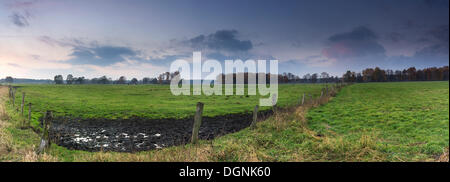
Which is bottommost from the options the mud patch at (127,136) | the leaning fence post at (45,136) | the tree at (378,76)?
the mud patch at (127,136)

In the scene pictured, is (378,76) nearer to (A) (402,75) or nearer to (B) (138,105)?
(A) (402,75)

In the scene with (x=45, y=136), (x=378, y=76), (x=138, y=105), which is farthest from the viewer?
(x=378, y=76)

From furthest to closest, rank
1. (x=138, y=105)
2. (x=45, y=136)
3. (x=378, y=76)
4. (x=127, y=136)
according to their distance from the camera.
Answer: (x=378, y=76), (x=138, y=105), (x=127, y=136), (x=45, y=136)

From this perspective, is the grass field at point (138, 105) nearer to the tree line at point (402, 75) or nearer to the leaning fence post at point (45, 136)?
the leaning fence post at point (45, 136)

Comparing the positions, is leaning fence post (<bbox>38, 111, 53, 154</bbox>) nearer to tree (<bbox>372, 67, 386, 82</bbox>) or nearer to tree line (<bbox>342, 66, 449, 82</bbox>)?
tree line (<bbox>342, 66, 449, 82</bbox>)

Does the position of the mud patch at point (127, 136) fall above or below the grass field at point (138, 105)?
below

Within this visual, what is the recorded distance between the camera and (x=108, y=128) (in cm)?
1905

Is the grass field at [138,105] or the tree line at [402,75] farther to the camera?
the tree line at [402,75]

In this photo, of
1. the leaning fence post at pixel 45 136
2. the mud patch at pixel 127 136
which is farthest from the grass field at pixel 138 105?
the leaning fence post at pixel 45 136

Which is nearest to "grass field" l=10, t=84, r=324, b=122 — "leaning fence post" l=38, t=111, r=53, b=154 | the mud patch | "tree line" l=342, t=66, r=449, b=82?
the mud patch

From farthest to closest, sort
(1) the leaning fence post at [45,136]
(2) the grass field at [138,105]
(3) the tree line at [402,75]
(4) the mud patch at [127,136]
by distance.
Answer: (3) the tree line at [402,75] → (2) the grass field at [138,105] → (4) the mud patch at [127,136] → (1) the leaning fence post at [45,136]

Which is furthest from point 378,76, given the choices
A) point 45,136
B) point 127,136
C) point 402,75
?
point 45,136
